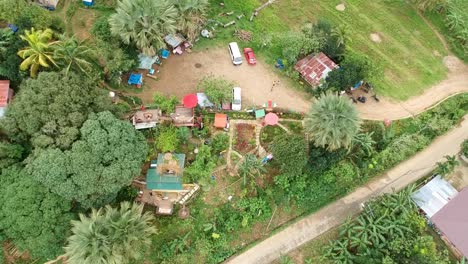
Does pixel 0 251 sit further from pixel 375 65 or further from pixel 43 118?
pixel 375 65

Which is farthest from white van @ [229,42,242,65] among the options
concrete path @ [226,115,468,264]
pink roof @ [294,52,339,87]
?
concrete path @ [226,115,468,264]

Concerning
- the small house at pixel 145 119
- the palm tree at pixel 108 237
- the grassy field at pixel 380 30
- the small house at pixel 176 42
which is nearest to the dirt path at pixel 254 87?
the small house at pixel 176 42

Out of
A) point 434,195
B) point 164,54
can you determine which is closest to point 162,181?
point 164,54

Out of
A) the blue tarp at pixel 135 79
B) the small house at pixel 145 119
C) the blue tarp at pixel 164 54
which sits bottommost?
the small house at pixel 145 119

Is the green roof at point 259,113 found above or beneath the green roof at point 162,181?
above

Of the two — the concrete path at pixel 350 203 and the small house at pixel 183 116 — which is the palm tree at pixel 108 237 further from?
the small house at pixel 183 116

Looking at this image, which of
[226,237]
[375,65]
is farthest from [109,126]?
[375,65]

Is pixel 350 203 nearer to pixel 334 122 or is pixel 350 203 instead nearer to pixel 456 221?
pixel 334 122
